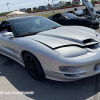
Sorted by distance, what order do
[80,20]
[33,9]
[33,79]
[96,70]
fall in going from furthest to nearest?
[33,9]
[80,20]
[33,79]
[96,70]

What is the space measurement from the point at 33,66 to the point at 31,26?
127 cm

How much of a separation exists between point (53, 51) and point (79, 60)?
489mm

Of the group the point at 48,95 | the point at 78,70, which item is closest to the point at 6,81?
the point at 48,95

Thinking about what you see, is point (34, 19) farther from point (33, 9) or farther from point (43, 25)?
point (33, 9)

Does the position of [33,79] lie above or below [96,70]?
below

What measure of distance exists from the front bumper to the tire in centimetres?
31

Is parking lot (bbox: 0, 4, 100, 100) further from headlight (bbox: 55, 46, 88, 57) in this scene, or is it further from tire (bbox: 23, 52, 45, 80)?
headlight (bbox: 55, 46, 88, 57)

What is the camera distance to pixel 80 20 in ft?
24.9

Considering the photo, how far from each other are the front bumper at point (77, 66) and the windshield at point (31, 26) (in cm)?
129

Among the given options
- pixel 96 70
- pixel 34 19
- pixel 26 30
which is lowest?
pixel 96 70

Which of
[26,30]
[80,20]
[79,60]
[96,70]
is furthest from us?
[80,20]

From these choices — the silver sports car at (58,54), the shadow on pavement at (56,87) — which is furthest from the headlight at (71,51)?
the shadow on pavement at (56,87)

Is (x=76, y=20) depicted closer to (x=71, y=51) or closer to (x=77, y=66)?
(x=71, y=51)

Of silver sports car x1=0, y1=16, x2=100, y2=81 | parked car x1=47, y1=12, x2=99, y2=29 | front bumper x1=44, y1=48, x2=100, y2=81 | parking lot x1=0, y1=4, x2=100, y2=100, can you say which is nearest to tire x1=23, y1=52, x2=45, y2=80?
silver sports car x1=0, y1=16, x2=100, y2=81
